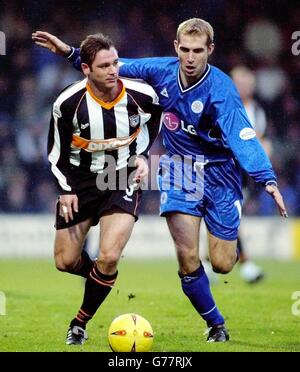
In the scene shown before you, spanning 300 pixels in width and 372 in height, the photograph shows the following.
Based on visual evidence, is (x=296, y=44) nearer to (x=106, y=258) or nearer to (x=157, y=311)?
(x=157, y=311)

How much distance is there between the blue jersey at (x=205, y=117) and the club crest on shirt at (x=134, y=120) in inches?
10.3

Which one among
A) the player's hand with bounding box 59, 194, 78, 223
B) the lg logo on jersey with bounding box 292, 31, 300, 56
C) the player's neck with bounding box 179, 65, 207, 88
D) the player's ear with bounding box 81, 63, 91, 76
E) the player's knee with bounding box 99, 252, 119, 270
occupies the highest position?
the lg logo on jersey with bounding box 292, 31, 300, 56

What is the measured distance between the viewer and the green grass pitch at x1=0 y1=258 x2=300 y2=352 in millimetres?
6801

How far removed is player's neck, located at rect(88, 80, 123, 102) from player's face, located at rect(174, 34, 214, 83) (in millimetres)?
524

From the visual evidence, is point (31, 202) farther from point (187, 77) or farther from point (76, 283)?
point (187, 77)

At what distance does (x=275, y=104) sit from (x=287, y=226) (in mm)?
2931

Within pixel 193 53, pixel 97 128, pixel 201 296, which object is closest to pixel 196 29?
pixel 193 53

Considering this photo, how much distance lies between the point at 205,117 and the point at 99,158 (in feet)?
2.75

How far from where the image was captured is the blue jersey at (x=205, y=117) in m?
6.79

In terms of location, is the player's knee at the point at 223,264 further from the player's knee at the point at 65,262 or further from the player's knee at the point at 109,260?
the player's knee at the point at 65,262

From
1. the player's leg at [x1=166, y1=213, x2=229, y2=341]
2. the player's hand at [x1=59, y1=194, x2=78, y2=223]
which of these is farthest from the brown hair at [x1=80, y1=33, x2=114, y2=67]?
the player's leg at [x1=166, y1=213, x2=229, y2=341]

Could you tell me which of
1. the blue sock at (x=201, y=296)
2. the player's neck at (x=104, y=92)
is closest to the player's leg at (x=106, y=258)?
the blue sock at (x=201, y=296)

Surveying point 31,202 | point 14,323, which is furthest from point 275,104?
point 14,323

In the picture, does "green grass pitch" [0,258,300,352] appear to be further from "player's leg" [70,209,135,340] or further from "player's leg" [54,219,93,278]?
"player's leg" [54,219,93,278]
